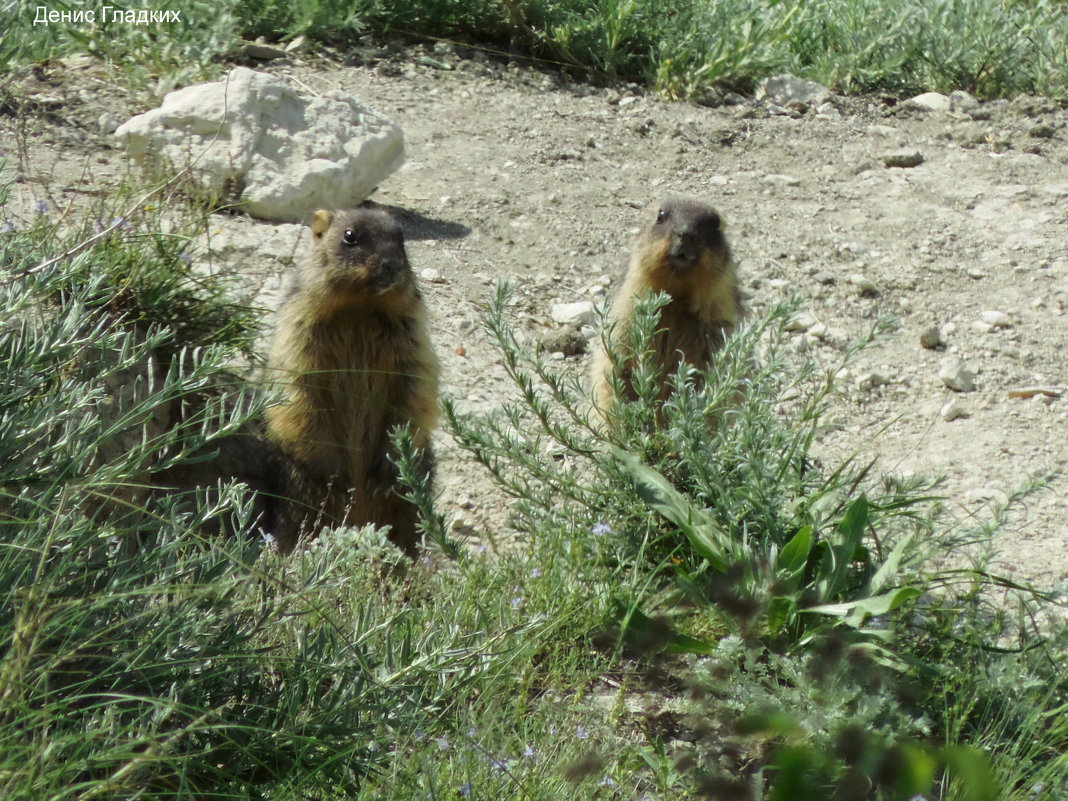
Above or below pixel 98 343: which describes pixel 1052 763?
below

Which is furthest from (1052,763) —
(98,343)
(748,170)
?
(748,170)

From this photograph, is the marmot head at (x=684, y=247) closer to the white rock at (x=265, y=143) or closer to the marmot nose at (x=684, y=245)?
the marmot nose at (x=684, y=245)

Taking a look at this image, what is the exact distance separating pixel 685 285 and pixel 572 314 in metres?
1.18

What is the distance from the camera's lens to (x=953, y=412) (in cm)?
649

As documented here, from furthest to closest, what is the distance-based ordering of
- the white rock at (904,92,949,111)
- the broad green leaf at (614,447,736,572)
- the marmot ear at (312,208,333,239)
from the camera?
the white rock at (904,92,949,111)
the marmot ear at (312,208,333,239)
the broad green leaf at (614,447,736,572)

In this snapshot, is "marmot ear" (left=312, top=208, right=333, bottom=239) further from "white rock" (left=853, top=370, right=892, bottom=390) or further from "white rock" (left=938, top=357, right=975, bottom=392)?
"white rock" (left=938, top=357, right=975, bottom=392)

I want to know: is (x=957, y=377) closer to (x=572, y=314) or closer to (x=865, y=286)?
(x=865, y=286)

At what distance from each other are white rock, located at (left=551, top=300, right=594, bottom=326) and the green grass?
10.3 feet

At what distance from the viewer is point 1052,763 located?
10.3ft

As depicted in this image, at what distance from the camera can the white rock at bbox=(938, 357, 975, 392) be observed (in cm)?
671

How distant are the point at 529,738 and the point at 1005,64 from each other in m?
8.64

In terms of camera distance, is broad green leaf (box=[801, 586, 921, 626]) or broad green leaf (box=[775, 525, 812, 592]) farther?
broad green leaf (box=[775, 525, 812, 592])

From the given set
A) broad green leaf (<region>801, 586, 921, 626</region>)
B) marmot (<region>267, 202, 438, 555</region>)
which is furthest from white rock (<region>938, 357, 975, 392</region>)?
broad green leaf (<region>801, 586, 921, 626</region>)

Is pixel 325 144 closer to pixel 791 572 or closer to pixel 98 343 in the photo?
pixel 98 343
